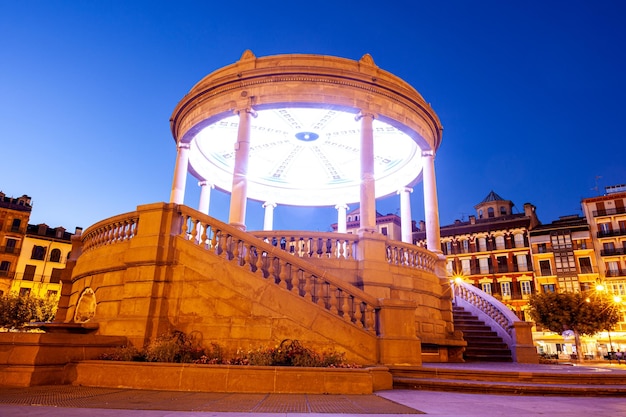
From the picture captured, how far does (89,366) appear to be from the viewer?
329 inches

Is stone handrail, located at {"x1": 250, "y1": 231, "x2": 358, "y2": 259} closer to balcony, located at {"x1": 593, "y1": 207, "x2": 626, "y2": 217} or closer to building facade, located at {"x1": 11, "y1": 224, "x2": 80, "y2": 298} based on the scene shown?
building facade, located at {"x1": 11, "y1": 224, "x2": 80, "y2": 298}

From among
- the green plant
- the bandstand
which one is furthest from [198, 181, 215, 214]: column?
the green plant

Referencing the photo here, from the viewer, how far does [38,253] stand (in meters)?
56.2

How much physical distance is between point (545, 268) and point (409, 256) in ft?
160

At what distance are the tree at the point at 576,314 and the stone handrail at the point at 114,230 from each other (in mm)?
38808

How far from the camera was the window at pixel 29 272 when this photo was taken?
5395cm

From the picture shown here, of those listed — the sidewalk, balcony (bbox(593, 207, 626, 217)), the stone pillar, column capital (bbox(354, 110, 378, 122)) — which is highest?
balcony (bbox(593, 207, 626, 217))

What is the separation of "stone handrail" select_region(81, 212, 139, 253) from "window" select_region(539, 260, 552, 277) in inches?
2216

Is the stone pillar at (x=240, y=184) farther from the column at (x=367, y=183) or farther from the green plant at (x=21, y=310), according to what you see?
the green plant at (x=21, y=310)

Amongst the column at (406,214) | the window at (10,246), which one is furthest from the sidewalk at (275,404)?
the window at (10,246)

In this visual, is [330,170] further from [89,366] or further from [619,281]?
[619,281]

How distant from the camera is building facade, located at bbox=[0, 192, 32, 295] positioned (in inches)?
2079

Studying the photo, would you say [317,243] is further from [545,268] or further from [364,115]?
[545,268]

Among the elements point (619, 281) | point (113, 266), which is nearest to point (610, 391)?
point (113, 266)
